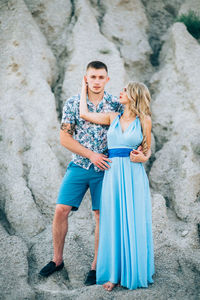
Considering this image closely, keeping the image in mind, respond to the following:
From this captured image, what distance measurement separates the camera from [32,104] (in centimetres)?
441

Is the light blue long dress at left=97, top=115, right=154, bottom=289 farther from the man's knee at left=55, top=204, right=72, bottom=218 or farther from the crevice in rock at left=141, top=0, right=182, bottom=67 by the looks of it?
the crevice in rock at left=141, top=0, right=182, bottom=67

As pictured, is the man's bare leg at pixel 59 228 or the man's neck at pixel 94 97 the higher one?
the man's neck at pixel 94 97

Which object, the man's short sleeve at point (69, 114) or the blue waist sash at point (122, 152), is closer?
the blue waist sash at point (122, 152)

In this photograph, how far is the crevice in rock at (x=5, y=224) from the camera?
3665 millimetres

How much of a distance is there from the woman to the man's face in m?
0.19

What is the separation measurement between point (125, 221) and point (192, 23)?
150 inches

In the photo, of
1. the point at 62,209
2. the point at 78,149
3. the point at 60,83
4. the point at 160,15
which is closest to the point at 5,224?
the point at 62,209

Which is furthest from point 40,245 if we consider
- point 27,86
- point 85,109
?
point 27,86

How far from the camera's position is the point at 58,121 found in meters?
4.45

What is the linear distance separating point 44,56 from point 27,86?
659mm

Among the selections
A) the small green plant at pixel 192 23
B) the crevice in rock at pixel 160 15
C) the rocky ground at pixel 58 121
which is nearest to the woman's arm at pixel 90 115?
the rocky ground at pixel 58 121

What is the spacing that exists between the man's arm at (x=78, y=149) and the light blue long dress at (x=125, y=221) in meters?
0.10

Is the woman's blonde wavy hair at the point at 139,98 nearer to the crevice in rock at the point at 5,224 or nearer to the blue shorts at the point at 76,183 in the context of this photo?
the blue shorts at the point at 76,183

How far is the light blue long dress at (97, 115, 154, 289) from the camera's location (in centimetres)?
284
